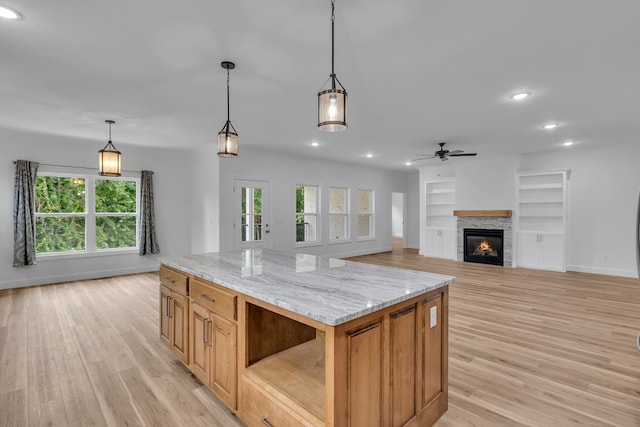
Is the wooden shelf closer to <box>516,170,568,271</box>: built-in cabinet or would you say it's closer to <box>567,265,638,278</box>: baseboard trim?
<box>516,170,568,271</box>: built-in cabinet

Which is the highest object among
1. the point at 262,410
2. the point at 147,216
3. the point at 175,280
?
the point at 147,216

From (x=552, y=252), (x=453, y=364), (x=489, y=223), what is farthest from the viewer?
(x=489, y=223)

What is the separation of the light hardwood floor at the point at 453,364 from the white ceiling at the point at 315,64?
2.60 metres

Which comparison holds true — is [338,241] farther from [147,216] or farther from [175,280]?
[175,280]

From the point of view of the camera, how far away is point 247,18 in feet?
7.26

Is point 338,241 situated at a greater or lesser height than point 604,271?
greater

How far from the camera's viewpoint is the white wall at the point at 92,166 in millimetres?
5473

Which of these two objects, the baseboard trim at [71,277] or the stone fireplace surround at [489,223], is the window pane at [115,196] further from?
the stone fireplace surround at [489,223]

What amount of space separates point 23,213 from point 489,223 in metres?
9.36

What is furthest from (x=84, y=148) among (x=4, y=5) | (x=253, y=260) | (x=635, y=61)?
(x=635, y=61)

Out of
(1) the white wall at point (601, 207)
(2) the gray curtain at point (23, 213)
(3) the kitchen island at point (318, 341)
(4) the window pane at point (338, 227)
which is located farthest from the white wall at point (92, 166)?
(1) the white wall at point (601, 207)

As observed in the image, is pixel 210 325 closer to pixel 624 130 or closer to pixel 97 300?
pixel 97 300

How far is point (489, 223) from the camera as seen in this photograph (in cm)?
779

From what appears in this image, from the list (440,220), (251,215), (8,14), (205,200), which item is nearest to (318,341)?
(8,14)
